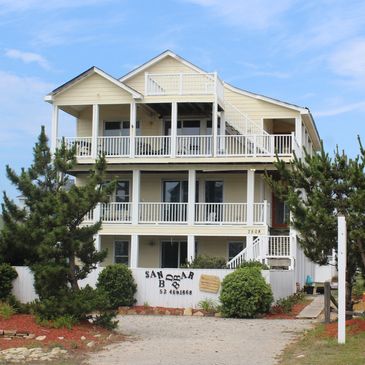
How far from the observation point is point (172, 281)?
23.8 m

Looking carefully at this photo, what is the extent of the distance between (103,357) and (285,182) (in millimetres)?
7026

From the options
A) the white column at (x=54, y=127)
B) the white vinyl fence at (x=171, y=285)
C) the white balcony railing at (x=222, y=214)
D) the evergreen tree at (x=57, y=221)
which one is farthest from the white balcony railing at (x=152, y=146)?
the evergreen tree at (x=57, y=221)

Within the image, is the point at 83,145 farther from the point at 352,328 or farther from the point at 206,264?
the point at 352,328

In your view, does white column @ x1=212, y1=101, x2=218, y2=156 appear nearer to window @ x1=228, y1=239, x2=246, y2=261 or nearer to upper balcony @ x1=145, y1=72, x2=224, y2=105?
upper balcony @ x1=145, y1=72, x2=224, y2=105

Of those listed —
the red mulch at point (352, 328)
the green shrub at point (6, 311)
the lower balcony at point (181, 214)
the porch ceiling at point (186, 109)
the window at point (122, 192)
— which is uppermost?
the porch ceiling at point (186, 109)

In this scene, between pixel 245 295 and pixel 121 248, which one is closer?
pixel 245 295

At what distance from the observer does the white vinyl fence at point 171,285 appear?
76.2 ft

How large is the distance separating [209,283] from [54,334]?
9.03 metres

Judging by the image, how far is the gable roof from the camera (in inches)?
1198

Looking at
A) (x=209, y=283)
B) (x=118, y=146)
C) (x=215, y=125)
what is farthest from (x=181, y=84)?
(x=209, y=283)

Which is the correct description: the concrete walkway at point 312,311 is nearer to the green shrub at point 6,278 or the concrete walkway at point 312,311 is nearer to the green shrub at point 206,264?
the green shrub at point 206,264

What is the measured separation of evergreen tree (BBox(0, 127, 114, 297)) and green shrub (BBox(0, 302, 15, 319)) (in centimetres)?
100

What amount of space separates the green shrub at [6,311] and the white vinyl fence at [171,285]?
6175 mm

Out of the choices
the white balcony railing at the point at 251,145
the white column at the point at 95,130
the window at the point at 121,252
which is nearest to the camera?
the white balcony railing at the point at 251,145
